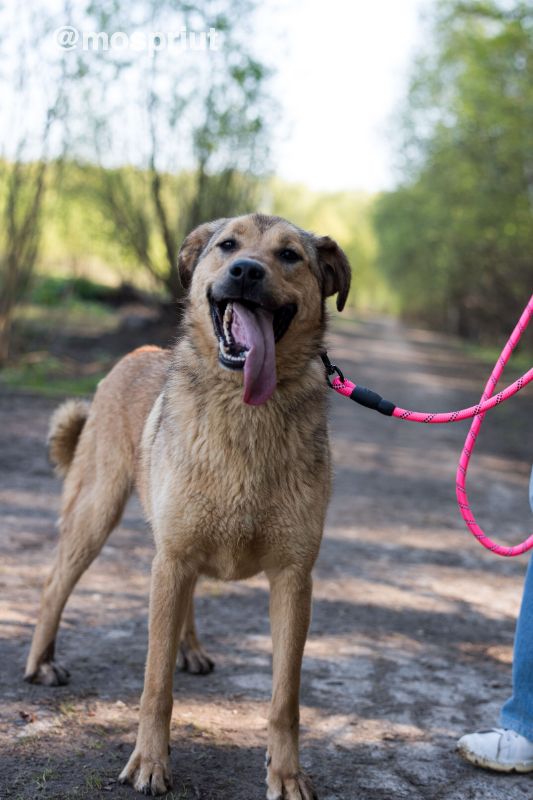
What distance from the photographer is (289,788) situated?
3.13 metres

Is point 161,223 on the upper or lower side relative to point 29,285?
upper

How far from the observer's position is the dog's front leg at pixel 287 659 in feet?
10.6

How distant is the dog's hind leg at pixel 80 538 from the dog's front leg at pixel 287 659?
1128 mm

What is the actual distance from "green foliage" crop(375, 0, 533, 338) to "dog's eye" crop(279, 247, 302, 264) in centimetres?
1887

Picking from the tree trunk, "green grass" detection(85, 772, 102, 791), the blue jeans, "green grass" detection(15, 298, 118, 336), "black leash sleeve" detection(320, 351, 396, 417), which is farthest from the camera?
"green grass" detection(15, 298, 118, 336)

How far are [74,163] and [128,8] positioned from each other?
9.51 ft

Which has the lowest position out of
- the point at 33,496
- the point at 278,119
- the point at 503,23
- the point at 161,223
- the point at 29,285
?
the point at 33,496

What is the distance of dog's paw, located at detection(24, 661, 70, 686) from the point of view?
3.97m

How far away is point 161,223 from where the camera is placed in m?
17.6

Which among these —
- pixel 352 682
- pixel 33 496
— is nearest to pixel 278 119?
pixel 33 496

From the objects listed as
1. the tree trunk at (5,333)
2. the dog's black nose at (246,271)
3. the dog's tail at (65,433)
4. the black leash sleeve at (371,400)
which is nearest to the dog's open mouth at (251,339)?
the dog's black nose at (246,271)

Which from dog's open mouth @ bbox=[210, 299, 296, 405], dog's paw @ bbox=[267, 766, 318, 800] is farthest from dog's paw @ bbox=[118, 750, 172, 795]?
dog's open mouth @ bbox=[210, 299, 296, 405]

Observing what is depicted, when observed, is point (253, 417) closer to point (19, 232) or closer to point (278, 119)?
point (19, 232)

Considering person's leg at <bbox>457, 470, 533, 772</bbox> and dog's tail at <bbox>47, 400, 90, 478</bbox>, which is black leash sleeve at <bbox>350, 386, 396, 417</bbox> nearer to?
person's leg at <bbox>457, 470, 533, 772</bbox>
